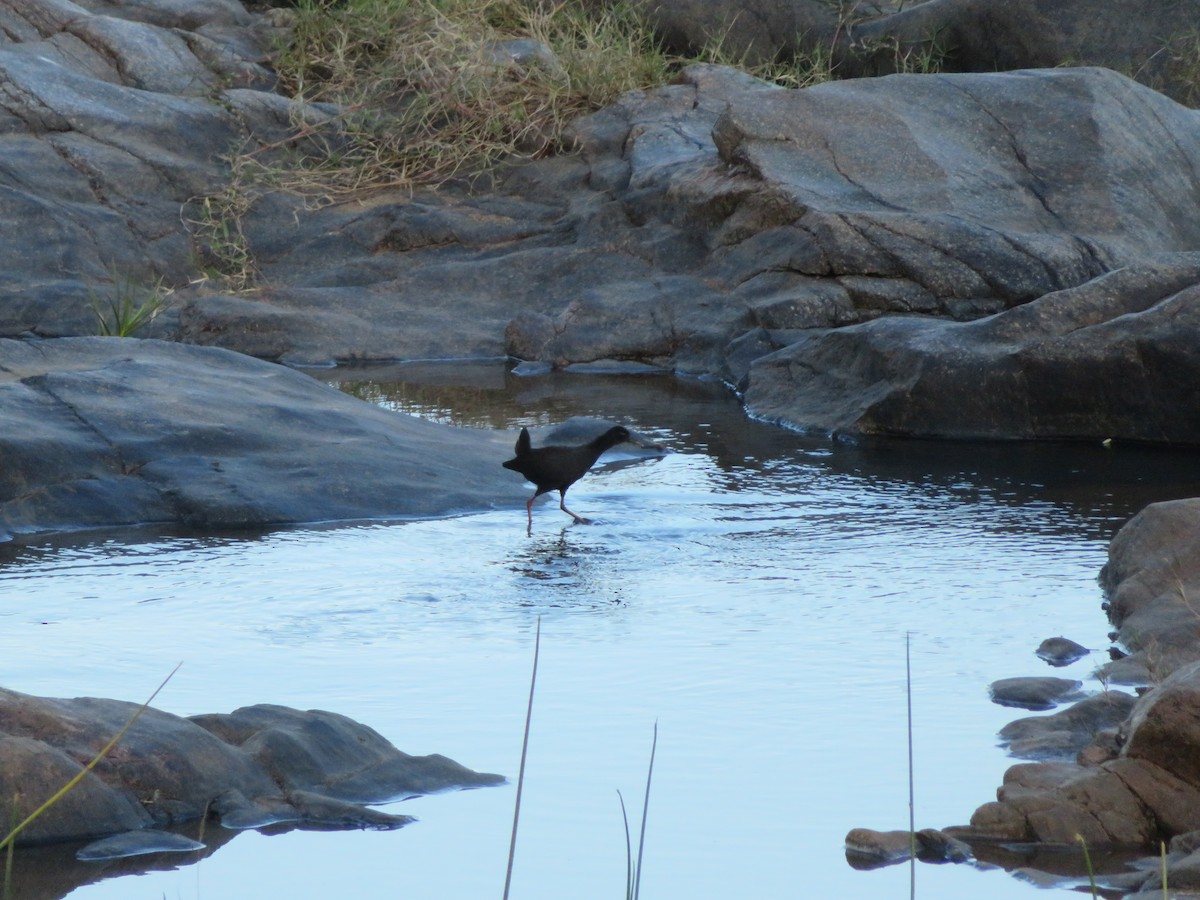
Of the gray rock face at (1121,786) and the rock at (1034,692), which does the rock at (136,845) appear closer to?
the gray rock face at (1121,786)

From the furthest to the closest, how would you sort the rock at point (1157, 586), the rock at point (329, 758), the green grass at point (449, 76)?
1. the green grass at point (449, 76)
2. the rock at point (1157, 586)
3. the rock at point (329, 758)

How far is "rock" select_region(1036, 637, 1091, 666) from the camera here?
4.23 m

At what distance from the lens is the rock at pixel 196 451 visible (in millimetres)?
5754

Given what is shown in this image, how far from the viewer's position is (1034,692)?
12.8 feet

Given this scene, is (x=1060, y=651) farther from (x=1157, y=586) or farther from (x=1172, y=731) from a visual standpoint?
(x=1172, y=731)

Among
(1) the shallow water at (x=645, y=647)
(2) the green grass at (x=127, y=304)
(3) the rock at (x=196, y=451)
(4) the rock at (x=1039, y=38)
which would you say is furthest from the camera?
(4) the rock at (x=1039, y=38)

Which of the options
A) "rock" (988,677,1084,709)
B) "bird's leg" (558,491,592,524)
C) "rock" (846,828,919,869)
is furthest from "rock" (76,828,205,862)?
"bird's leg" (558,491,592,524)

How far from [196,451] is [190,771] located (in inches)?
121

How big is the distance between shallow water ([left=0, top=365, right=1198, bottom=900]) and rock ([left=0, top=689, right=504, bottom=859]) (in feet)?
0.22

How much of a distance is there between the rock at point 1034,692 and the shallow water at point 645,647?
0.05m

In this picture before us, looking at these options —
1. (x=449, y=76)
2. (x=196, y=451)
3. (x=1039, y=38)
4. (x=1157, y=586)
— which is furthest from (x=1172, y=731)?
(x=1039, y=38)

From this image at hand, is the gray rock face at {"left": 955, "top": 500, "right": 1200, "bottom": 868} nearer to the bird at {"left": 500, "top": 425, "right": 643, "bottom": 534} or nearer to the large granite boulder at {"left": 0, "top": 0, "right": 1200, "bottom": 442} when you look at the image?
the bird at {"left": 500, "top": 425, "right": 643, "bottom": 534}

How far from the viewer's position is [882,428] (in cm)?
783

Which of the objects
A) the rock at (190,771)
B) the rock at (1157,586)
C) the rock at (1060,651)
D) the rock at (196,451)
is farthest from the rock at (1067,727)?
the rock at (196,451)
